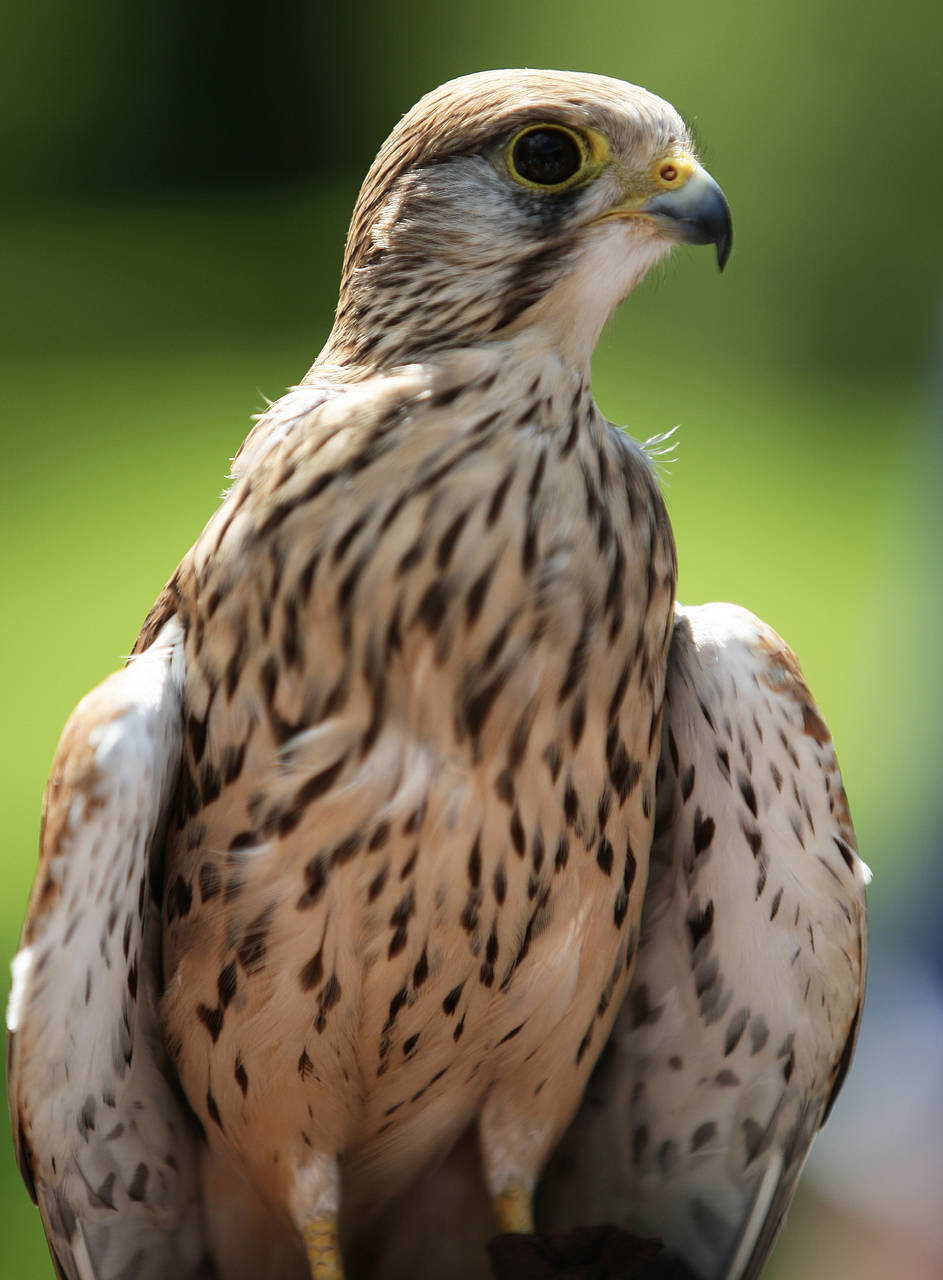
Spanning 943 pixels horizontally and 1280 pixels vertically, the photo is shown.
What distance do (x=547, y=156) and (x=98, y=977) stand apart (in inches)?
30.2

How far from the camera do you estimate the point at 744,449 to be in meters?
2.60

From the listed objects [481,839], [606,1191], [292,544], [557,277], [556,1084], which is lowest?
[606,1191]

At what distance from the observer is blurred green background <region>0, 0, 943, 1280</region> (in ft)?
7.68

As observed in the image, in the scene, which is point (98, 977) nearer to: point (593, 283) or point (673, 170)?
point (593, 283)

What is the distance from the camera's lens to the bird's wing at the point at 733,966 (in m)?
1.24

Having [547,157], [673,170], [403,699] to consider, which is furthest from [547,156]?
[403,699]

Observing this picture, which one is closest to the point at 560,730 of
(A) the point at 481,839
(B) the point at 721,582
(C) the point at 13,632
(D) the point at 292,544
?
(A) the point at 481,839

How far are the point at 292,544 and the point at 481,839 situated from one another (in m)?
0.29

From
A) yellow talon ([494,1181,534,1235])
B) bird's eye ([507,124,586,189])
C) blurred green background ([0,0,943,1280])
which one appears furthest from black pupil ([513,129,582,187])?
blurred green background ([0,0,943,1280])

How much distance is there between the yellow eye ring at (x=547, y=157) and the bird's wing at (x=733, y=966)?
0.44 m

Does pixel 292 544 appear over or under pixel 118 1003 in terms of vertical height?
over

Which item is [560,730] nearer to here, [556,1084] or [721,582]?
[556,1084]

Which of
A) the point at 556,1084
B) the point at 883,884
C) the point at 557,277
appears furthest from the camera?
the point at 883,884

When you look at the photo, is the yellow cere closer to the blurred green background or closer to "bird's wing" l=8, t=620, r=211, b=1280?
"bird's wing" l=8, t=620, r=211, b=1280
